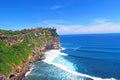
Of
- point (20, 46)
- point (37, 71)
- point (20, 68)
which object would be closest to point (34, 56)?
point (20, 46)

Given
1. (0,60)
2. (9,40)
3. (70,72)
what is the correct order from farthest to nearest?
1. (9,40)
2. (70,72)
3. (0,60)

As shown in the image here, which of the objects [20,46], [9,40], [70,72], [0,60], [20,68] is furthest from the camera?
[20,46]

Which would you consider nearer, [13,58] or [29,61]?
[13,58]

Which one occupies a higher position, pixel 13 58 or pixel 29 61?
pixel 13 58

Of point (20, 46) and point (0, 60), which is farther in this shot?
point (20, 46)

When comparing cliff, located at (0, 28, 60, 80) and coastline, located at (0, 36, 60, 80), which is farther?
coastline, located at (0, 36, 60, 80)

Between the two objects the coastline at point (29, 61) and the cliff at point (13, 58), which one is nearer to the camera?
the cliff at point (13, 58)

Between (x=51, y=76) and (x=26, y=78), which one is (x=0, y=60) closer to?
(x=26, y=78)

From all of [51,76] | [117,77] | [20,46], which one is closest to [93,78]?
[117,77]

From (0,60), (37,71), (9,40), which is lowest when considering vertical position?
(37,71)

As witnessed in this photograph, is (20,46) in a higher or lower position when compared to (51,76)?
higher
